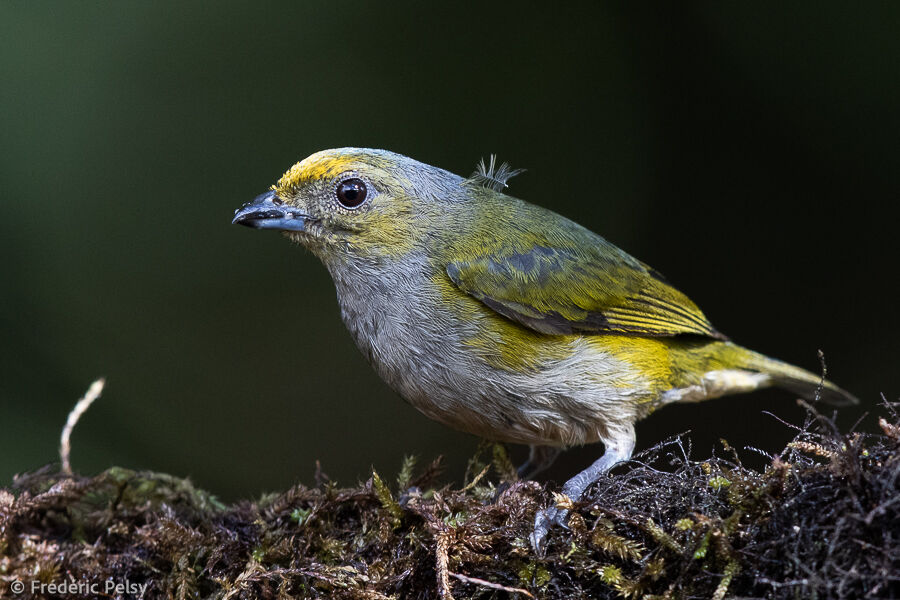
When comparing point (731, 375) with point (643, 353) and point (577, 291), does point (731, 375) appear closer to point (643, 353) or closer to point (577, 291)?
point (643, 353)

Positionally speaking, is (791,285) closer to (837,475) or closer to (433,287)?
(433,287)

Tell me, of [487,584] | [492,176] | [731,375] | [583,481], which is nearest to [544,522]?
[487,584]

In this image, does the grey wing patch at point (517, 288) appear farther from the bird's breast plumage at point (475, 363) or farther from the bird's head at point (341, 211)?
the bird's head at point (341, 211)

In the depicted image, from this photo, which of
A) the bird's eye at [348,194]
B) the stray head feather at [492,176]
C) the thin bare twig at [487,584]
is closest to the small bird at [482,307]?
the bird's eye at [348,194]

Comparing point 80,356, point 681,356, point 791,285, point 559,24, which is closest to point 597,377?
point 681,356

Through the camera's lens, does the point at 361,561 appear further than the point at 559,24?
No

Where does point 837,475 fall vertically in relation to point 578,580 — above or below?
above

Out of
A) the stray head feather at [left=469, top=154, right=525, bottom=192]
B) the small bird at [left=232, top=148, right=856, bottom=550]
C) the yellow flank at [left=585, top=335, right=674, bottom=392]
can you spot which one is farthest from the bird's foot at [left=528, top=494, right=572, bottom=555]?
the stray head feather at [left=469, top=154, right=525, bottom=192]
